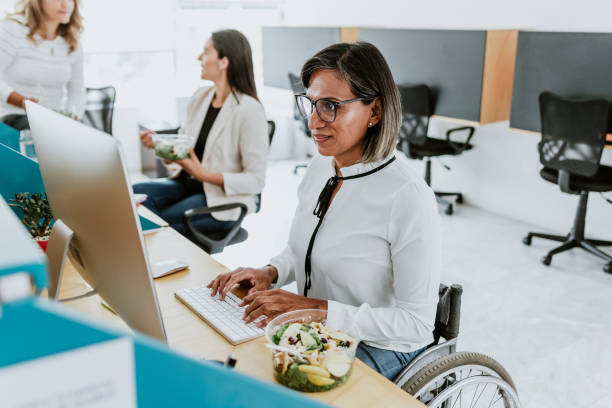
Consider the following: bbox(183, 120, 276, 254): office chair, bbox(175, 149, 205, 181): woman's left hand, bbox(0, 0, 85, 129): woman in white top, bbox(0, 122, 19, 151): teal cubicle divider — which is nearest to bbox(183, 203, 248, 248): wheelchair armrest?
bbox(183, 120, 276, 254): office chair

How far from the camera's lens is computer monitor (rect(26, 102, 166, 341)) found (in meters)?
0.83

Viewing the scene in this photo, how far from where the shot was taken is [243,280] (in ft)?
4.97

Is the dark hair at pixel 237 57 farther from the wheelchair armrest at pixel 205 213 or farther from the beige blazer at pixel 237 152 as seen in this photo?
the wheelchair armrest at pixel 205 213

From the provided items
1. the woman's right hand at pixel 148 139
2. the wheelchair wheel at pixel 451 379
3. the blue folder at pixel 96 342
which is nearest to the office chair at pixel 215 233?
the woman's right hand at pixel 148 139

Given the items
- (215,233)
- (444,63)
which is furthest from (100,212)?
(444,63)

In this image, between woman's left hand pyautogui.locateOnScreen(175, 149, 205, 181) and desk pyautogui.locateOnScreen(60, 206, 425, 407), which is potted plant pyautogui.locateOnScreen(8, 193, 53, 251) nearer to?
desk pyautogui.locateOnScreen(60, 206, 425, 407)

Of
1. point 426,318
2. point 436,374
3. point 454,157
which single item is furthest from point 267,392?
point 454,157

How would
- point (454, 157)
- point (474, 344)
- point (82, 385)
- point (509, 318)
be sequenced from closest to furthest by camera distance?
point (82, 385), point (474, 344), point (509, 318), point (454, 157)

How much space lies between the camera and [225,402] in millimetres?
504

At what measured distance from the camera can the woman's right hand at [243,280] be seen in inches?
57.7

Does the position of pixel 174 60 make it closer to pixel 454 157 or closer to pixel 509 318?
pixel 454 157

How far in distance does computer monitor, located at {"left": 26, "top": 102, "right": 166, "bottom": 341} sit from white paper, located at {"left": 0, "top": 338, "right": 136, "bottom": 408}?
15.6 inches

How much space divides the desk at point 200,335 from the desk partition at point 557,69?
111 inches

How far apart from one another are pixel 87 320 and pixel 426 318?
106 centimetres
